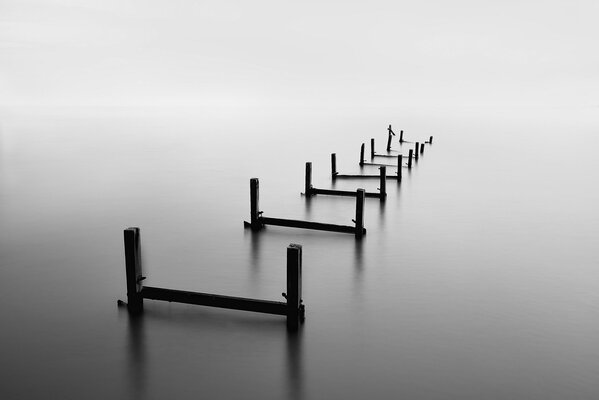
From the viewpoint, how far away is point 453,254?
11578mm

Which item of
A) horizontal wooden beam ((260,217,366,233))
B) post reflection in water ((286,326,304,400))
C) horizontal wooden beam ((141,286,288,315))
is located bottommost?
post reflection in water ((286,326,304,400))

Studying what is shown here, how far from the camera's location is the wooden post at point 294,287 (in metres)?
6.74

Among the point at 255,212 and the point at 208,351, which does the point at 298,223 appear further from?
the point at 208,351

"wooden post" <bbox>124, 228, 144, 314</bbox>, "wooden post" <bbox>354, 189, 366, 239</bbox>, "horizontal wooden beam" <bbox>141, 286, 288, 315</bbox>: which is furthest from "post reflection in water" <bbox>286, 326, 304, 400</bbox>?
"wooden post" <bbox>354, 189, 366, 239</bbox>

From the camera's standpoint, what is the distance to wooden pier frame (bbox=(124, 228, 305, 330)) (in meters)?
7.21

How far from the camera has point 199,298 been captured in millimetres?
7410

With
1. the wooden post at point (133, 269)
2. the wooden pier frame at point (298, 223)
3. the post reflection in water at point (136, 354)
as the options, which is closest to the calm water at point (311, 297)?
the post reflection in water at point (136, 354)

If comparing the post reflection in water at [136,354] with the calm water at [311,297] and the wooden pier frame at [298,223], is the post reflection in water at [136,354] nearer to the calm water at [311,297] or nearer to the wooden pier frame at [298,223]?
the calm water at [311,297]

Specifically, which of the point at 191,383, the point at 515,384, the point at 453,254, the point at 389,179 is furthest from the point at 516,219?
the point at 191,383

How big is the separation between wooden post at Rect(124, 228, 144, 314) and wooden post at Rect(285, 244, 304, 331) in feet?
7.00

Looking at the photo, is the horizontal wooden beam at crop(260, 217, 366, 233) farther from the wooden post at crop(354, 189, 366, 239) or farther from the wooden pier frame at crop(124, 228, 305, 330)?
the wooden pier frame at crop(124, 228, 305, 330)

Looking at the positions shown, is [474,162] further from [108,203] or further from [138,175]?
[108,203]

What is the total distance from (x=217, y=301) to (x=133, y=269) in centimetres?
123

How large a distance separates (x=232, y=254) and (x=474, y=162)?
81.5 ft
